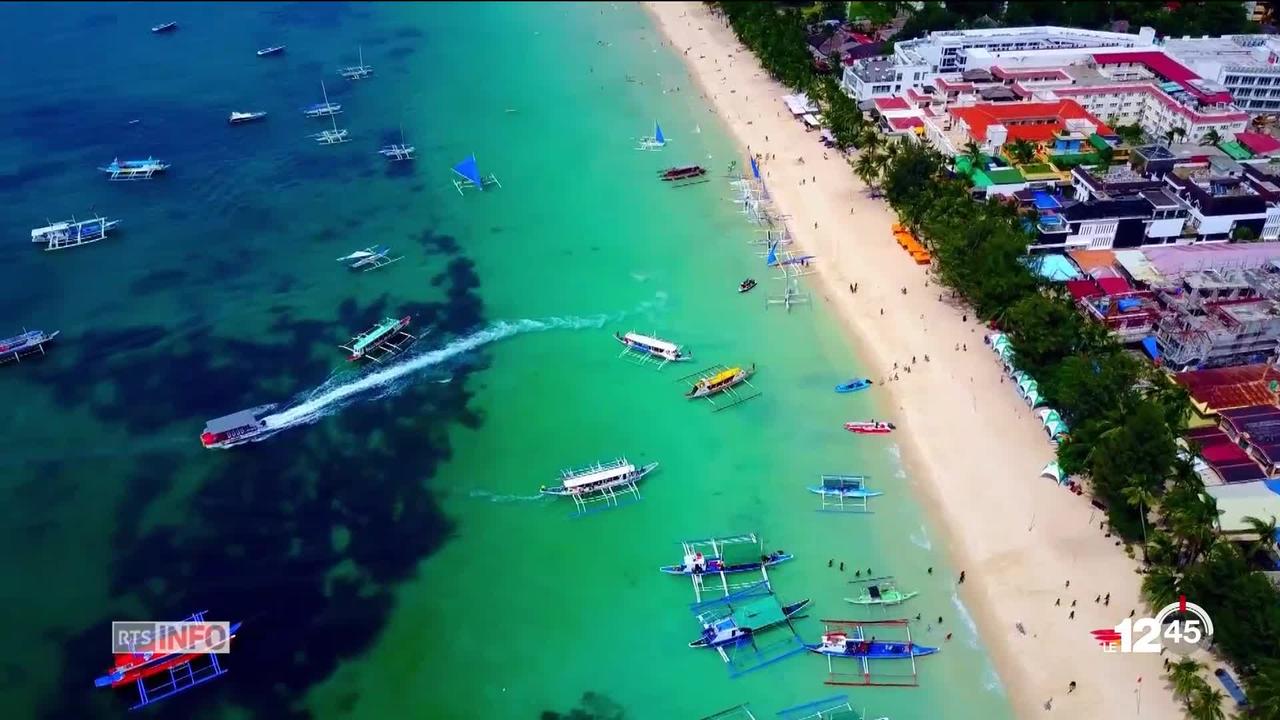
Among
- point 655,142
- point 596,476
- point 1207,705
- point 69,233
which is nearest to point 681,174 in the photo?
point 655,142

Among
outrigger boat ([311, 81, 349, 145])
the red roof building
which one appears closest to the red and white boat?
the red roof building

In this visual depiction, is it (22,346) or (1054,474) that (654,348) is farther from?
(22,346)

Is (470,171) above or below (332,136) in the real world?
above

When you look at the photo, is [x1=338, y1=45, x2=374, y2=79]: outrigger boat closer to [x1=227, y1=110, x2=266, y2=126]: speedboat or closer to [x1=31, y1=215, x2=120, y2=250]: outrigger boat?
[x1=227, y1=110, x2=266, y2=126]: speedboat

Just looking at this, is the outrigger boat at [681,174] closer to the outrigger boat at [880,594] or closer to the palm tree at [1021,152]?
the palm tree at [1021,152]

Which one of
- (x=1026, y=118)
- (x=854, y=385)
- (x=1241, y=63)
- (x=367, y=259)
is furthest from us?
(x=1241, y=63)

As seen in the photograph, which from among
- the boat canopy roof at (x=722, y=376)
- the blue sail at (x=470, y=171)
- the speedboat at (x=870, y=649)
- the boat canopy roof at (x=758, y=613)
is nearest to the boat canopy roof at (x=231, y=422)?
the boat canopy roof at (x=722, y=376)
